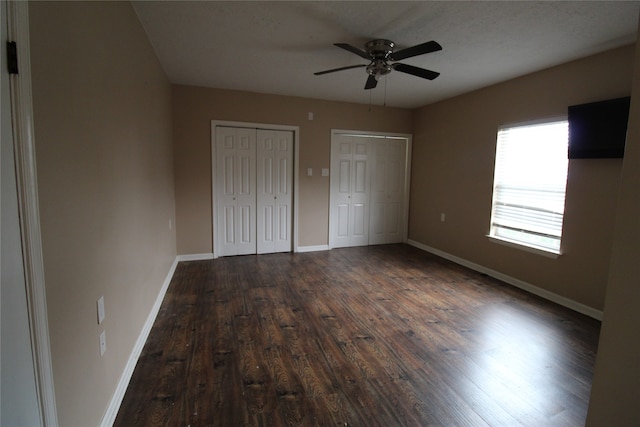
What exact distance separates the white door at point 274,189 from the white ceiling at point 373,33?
1171 millimetres

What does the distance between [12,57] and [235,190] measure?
3961mm

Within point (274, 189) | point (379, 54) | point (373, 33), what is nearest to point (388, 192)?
point (274, 189)

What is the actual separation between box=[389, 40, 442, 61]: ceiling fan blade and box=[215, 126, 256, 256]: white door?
276cm

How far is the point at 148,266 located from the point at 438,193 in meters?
4.43

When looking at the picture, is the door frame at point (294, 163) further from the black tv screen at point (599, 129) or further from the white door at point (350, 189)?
the black tv screen at point (599, 129)

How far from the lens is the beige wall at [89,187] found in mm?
1120

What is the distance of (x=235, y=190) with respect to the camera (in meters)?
4.85

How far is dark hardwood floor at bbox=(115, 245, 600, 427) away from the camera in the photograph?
5.83 ft

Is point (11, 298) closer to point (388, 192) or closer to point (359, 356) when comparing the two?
point (359, 356)

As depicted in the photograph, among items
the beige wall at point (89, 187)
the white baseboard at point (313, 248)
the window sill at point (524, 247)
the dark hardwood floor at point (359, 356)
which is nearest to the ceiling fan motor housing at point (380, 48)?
the beige wall at point (89, 187)

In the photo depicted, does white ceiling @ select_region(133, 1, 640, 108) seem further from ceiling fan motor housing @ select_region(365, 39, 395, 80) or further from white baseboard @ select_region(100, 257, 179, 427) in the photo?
white baseboard @ select_region(100, 257, 179, 427)

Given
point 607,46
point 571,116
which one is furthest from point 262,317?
point 607,46

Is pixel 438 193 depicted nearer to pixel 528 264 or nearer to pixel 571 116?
pixel 528 264

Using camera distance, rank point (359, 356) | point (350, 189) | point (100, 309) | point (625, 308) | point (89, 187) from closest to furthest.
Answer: point (625, 308) < point (89, 187) < point (100, 309) < point (359, 356) < point (350, 189)
